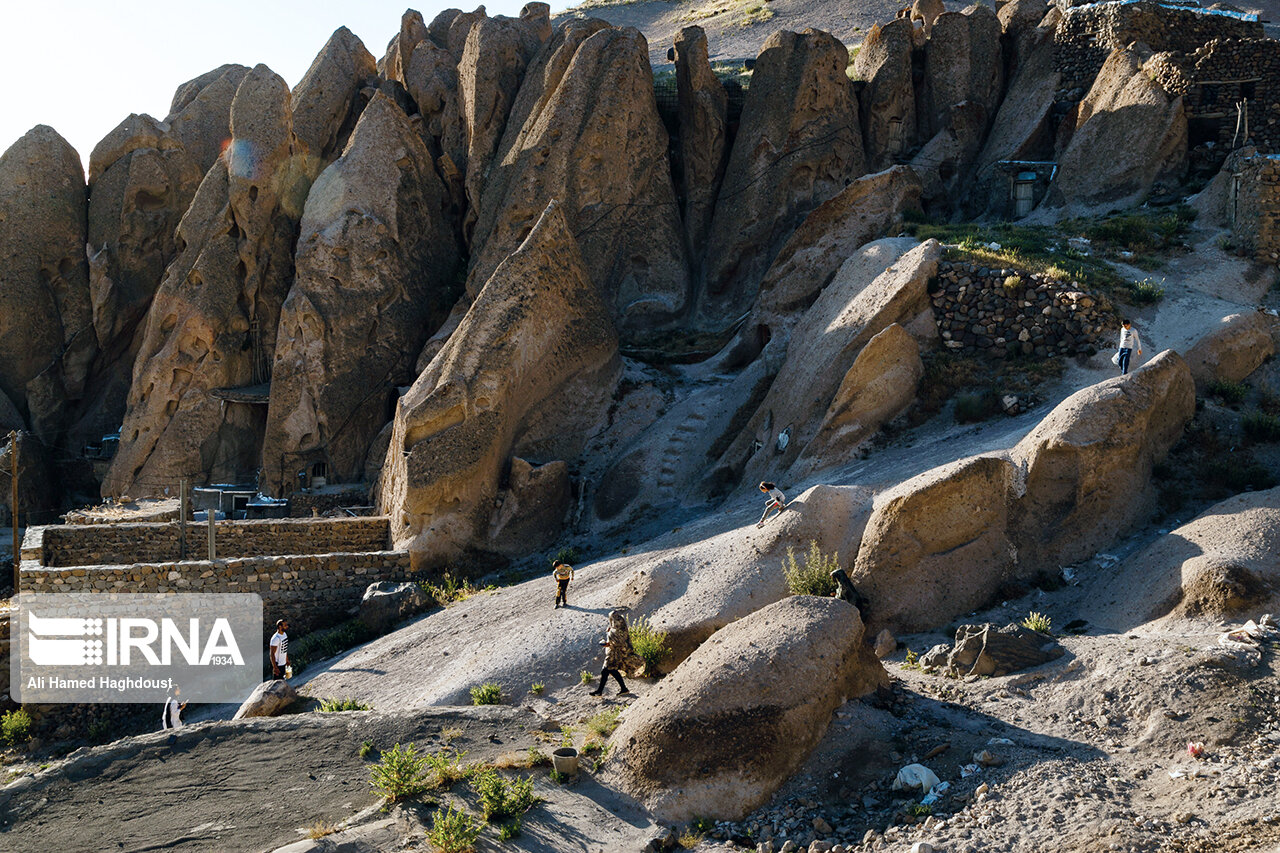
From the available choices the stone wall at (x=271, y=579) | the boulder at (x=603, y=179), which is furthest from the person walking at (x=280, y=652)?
the boulder at (x=603, y=179)

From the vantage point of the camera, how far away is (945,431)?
1669 centimetres

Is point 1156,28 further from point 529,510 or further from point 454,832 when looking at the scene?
point 454,832

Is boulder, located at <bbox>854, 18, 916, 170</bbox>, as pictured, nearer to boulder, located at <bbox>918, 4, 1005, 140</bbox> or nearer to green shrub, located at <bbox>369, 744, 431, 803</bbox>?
boulder, located at <bbox>918, 4, 1005, 140</bbox>

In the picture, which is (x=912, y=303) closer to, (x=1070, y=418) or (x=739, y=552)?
(x=1070, y=418)

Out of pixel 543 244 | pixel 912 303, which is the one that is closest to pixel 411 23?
pixel 543 244

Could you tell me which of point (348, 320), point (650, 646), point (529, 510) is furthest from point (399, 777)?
point (348, 320)

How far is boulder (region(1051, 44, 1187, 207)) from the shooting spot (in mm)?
23672

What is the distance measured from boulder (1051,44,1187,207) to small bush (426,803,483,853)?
2105 centimetres

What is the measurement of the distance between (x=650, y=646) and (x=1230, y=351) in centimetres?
1079

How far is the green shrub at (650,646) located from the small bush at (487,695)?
170cm

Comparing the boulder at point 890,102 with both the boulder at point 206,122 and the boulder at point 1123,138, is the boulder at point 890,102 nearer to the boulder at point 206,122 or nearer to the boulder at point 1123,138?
the boulder at point 1123,138

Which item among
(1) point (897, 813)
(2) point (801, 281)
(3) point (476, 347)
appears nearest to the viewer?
(1) point (897, 813)

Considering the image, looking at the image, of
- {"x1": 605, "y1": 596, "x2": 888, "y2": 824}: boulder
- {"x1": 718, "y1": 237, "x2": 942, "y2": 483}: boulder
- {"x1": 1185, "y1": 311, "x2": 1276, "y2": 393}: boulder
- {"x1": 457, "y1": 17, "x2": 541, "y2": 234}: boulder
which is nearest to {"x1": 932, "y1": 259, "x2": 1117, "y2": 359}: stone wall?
{"x1": 718, "y1": 237, "x2": 942, "y2": 483}: boulder

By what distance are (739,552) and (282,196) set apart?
21742 mm
